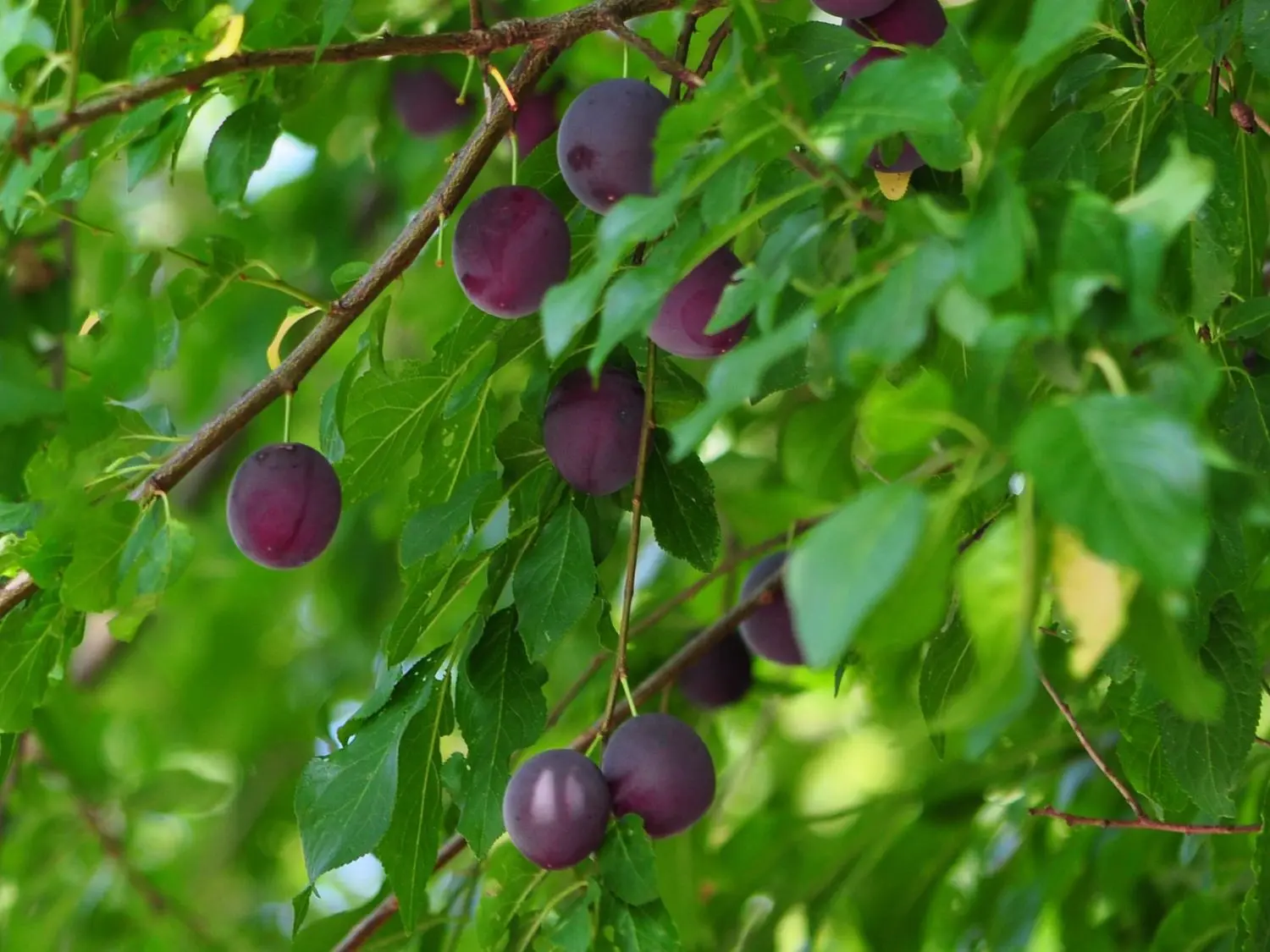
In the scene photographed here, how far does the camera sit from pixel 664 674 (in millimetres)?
1466

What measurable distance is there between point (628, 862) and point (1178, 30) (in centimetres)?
69

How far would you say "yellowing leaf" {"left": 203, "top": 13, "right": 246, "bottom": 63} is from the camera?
3.72 ft

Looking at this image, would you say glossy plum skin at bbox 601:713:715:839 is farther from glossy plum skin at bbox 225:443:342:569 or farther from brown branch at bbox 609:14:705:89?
brown branch at bbox 609:14:705:89

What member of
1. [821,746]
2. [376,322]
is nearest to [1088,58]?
[376,322]

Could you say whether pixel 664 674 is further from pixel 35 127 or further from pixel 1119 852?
pixel 35 127

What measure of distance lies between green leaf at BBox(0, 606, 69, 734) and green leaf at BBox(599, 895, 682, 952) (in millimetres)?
456

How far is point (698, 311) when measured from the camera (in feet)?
3.24

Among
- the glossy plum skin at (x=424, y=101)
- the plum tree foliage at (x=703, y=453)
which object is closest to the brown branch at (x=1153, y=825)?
the plum tree foliage at (x=703, y=453)

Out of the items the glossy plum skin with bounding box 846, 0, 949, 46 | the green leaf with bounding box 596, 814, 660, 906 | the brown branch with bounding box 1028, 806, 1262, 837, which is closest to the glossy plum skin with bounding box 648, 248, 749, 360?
the glossy plum skin with bounding box 846, 0, 949, 46

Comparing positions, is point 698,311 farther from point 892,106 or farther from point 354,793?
point 354,793

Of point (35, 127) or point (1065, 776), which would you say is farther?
point (1065, 776)

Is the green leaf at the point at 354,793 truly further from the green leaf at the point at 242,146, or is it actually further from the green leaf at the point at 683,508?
the green leaf at the point at 242,146

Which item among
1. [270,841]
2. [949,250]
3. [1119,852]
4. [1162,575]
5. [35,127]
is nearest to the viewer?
[1162,575]

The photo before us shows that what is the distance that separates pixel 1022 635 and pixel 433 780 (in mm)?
639
